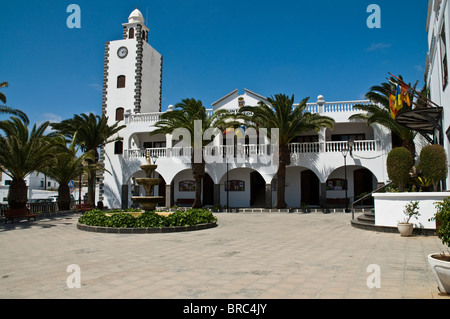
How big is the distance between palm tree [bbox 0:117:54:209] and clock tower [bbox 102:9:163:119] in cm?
1186

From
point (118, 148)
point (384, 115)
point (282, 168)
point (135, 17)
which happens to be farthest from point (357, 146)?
point (135, 17)

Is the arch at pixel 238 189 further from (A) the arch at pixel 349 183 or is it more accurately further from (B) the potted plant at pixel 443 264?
(B) the potted plant at pixel 443 264

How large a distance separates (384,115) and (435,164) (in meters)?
11.2

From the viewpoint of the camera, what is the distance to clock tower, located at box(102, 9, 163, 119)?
105ft

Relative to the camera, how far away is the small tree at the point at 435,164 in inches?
458

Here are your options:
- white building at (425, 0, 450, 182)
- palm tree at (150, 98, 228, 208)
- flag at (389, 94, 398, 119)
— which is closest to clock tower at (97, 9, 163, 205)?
palm tree at (150, 98, 228, 208)

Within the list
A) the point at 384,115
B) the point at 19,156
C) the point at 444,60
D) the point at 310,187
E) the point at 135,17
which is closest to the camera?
the point at 444,60

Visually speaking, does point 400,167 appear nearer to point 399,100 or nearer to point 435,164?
point 435,164

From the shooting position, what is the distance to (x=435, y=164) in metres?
11.7

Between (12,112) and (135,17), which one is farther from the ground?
(135,17)

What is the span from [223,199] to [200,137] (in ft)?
20.0

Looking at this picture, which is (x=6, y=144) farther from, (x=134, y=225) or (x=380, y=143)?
(x=380, y=143)

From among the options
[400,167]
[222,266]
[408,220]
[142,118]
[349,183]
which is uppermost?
[142,118]

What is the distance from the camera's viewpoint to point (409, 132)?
21.8 metres
